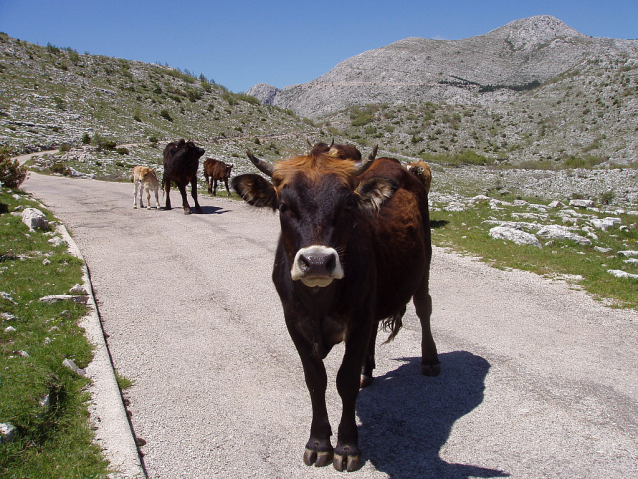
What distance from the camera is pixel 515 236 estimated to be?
1137 cm

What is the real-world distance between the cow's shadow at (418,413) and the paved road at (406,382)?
1 centimetres

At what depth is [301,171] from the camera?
345 cm

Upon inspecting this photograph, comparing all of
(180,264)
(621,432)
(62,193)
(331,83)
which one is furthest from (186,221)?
(331,83)

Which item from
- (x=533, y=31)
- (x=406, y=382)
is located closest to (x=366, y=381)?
(x=406, y=382)

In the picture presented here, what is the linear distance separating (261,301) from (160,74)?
57.4 metres

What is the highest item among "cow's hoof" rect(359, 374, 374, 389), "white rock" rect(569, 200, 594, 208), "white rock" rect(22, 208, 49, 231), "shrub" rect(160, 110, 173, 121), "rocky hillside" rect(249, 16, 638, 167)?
"rocky hillside" rect(249, 16, 638, 167)

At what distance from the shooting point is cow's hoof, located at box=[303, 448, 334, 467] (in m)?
3.50

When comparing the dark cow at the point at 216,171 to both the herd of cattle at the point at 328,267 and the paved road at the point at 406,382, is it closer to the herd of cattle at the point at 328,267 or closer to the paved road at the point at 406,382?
the paved road at the point at 406,382

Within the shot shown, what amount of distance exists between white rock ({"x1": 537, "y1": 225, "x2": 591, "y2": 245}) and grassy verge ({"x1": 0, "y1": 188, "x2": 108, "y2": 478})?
10149 mm

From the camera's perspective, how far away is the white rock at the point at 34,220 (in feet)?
35.7

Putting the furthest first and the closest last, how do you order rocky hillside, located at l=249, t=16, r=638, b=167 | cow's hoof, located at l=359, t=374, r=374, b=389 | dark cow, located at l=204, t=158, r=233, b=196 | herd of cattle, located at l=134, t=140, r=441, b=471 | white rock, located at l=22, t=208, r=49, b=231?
rocky hillside, located at l=249, t=16, r=638, b=167
dark cow, located at l=204, t=158, r=233, b=196
white rock, located at l=22, t=208, r=49, b=231
cow's hoof, located at l=359, t=374, r=374, b=389
herd of cattle, located at l=134, t=140, r=441, b=471

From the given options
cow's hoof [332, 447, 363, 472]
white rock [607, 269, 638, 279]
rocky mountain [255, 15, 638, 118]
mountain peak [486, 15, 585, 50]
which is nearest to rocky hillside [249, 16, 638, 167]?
rocky mountain [255, 15, 638, 118]

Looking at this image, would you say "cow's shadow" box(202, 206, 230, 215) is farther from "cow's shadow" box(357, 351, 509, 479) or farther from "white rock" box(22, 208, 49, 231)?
"cow's shadow" box(357, 351, 509, 479)

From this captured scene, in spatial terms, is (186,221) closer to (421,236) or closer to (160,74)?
(421,236)
